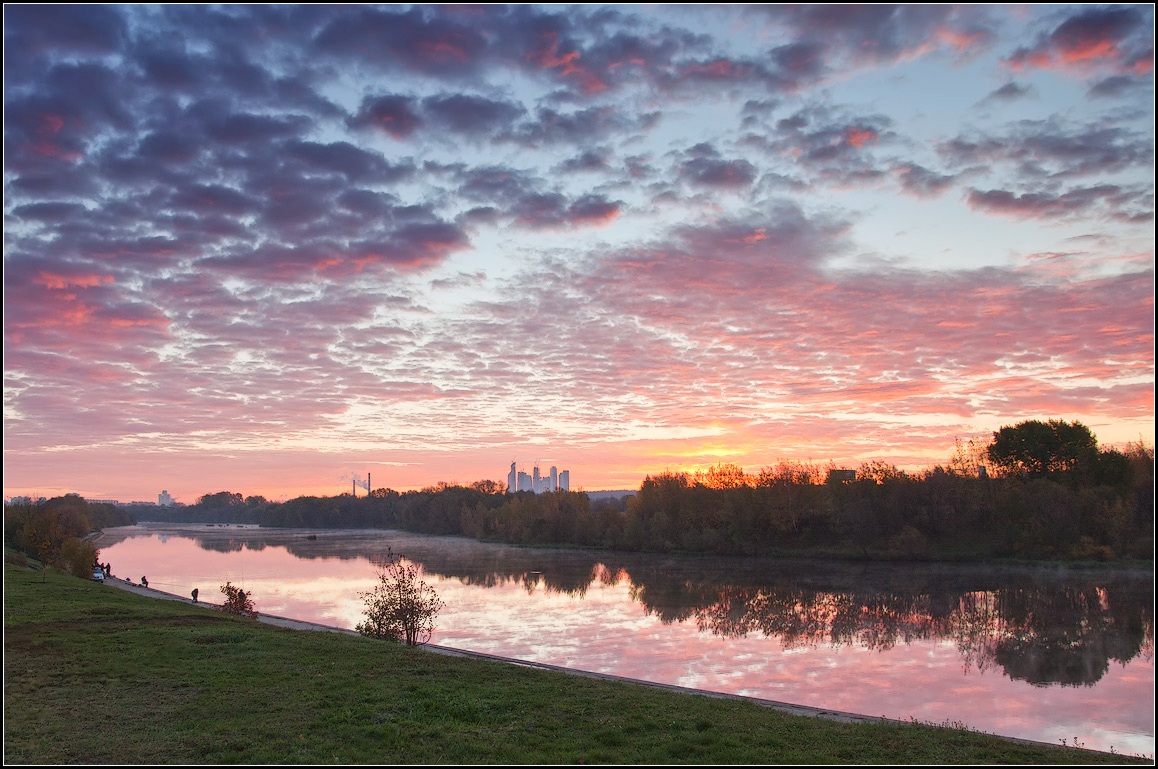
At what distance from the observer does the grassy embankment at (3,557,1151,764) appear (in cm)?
973

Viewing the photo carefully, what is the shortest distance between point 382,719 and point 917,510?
63031 mm

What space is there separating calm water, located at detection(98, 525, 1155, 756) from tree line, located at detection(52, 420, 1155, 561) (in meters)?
5.74

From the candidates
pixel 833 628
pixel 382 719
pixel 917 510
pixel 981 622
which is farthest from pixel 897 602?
pixel 382 719

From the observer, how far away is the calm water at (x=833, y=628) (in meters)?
19.5

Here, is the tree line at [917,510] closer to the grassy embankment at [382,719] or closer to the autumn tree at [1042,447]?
the autumn tree at [1042,447]

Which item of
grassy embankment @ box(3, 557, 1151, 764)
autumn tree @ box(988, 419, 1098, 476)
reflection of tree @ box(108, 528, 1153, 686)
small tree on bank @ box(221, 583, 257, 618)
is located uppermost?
autumn tree @ box(988, 419, 1098, 476)

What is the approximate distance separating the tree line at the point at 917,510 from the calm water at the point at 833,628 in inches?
226

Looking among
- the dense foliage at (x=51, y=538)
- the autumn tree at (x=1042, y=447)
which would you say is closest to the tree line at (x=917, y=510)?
the autumn tree at (x=1042, y=447)

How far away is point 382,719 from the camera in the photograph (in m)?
11.3

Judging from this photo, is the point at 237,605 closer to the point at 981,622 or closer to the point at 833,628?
the point at 833,628

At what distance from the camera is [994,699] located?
773 inches

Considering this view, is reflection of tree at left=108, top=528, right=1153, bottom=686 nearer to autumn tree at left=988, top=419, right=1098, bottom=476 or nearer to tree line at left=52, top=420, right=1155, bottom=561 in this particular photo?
tree line at left=52, top=420, right=1155, bottom=561

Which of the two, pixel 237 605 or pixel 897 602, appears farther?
pixel 897 602

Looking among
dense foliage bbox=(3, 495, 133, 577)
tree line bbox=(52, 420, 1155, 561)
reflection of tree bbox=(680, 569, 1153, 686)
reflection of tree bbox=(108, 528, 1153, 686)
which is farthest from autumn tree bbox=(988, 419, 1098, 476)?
dense foliage bbox=(3, 495, 133, 577)
